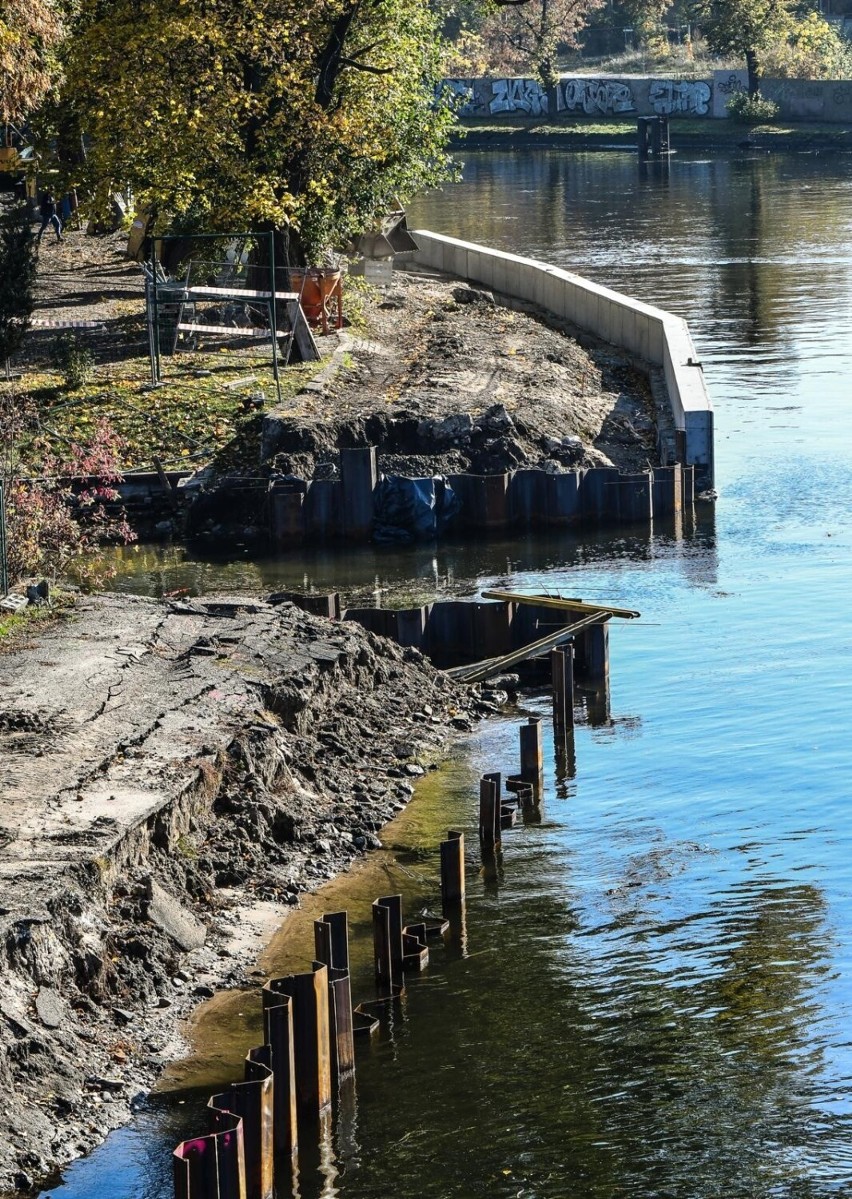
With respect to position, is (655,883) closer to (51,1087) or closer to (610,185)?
(51,1087)

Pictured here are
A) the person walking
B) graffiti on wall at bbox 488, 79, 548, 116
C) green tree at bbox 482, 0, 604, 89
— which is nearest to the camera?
the person walking

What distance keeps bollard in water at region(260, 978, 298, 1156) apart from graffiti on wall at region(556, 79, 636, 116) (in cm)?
11514

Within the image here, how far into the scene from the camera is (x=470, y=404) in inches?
1321

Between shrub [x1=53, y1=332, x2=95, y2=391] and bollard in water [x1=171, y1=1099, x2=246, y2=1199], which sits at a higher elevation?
shrub [x1=53, y1=332, x2=95, y2=391]

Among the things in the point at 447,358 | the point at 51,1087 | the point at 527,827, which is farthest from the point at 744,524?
the point at 51,1087

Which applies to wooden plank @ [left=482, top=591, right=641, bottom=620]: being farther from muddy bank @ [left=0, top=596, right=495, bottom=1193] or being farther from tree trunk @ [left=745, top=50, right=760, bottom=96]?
tree trunk @ [left=745, top=50, right=760, bottom=96]

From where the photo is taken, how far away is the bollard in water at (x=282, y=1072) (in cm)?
1222

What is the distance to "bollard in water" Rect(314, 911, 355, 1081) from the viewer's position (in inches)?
520

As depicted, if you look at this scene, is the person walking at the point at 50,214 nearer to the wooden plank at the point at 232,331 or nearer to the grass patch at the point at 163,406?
the wooden plank at the point at 232,331

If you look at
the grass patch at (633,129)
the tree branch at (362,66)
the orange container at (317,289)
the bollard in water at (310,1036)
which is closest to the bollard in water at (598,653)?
the bollard in water at (310,1036)

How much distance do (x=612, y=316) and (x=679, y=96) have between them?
80148mm

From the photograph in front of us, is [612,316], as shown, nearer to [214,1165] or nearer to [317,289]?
[317,289]

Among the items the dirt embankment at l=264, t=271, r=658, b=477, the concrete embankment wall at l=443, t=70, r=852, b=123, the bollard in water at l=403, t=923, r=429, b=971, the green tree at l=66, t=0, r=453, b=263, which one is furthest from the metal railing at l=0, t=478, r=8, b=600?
the concrete embankment wall at l=443, t=70, r=852, b=123

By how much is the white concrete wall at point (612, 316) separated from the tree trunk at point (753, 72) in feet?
200
